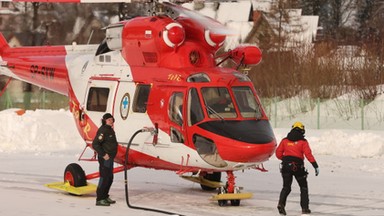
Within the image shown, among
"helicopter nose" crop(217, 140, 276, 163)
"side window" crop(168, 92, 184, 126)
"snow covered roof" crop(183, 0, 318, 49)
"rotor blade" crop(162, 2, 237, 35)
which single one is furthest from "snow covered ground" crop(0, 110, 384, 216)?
"snow covered roof" crop(183, 0, 318, 49)

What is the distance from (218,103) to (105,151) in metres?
2.23

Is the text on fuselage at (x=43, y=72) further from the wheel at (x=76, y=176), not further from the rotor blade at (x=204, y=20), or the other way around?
the rotor blade at (x=204, y=20)

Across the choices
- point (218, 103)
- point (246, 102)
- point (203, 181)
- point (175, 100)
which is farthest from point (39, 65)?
point (246, 102)

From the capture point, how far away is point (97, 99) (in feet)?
60.0

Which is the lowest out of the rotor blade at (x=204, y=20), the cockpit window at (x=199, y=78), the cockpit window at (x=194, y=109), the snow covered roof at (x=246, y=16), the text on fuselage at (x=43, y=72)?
the cockpit window at (x=194, y=109)

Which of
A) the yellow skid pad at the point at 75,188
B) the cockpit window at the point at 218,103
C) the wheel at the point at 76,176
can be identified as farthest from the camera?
the wheel at the point at 76,176

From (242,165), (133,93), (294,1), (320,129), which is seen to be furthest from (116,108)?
(294,1)

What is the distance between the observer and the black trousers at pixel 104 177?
1655cm

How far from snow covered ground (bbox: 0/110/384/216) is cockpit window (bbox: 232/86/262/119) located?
67.9 inches

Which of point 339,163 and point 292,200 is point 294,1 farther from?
point 292,200

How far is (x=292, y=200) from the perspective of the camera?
1764 centimetres

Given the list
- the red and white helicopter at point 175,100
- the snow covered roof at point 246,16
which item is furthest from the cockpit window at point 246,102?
the snow covered roof at point 246,16

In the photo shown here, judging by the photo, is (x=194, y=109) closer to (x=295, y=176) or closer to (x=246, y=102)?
(x=246, y=102)

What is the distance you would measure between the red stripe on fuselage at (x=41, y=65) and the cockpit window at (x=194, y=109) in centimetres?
420
